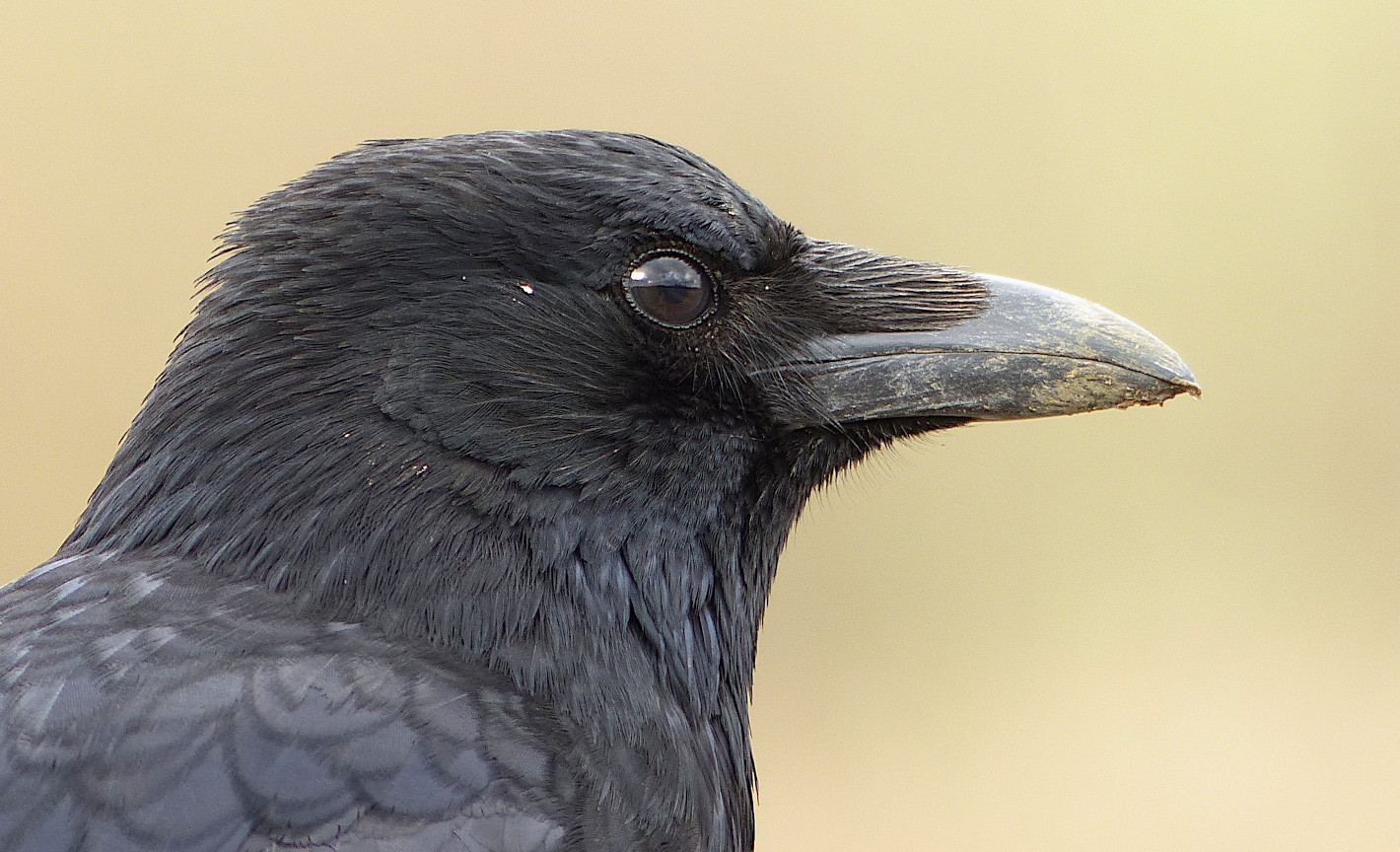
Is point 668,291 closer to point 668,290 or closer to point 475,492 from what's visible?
point 668,290

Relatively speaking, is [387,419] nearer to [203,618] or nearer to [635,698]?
[203,618]

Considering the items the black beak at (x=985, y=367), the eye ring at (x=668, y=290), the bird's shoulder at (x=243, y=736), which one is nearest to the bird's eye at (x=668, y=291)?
the eye ring at (x=668, y=290)

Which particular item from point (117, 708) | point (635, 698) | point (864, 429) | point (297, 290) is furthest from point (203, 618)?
point (864, 429)

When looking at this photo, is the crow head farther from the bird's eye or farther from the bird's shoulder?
the bird's shoulder

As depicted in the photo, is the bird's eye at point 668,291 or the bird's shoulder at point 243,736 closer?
the bird's shoulder at point 243,736

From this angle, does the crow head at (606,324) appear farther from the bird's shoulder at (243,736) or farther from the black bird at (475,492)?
the bird's shoulder at (243,736)

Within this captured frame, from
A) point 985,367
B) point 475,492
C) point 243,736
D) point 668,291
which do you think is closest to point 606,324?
point 668,291

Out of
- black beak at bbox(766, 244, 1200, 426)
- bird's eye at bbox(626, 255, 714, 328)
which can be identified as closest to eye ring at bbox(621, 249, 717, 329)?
bird's eye at bbox(626, 255, 714, 328)
